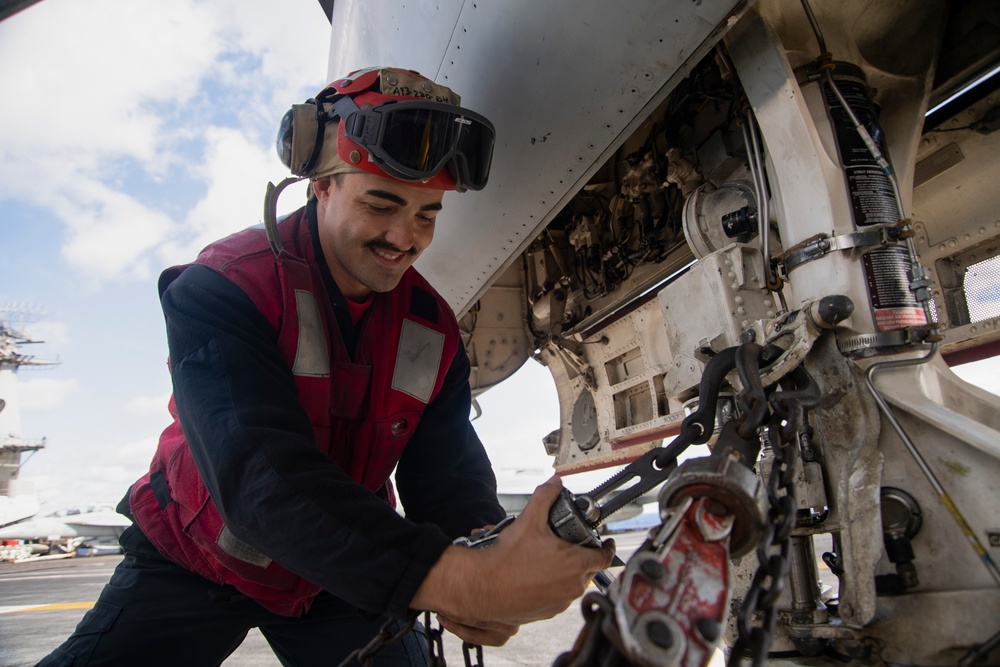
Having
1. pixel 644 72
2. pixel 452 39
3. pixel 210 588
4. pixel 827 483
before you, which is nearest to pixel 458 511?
pixel 210 588

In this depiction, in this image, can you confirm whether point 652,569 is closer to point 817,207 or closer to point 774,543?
point 774,543

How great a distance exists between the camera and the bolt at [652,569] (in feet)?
2.33

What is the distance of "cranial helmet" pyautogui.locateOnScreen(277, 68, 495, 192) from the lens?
151 centimetres

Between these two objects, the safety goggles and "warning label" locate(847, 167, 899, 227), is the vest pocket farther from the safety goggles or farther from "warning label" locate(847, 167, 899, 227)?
"warning label" locate(847, 167, 899, 227)

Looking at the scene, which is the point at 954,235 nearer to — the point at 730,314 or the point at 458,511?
the point at 730,314

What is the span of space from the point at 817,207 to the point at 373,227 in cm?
102

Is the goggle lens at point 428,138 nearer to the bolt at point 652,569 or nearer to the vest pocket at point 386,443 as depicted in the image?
the vest pocket at point 386,443

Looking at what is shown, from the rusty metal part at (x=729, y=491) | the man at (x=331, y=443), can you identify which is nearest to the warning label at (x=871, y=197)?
the rusty metal part at (x=729, y=491)

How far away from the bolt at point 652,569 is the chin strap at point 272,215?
1122mm

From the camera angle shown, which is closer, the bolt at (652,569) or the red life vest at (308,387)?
the bolt at (652,569)

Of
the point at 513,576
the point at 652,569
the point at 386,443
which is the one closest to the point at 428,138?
the point at 386,443

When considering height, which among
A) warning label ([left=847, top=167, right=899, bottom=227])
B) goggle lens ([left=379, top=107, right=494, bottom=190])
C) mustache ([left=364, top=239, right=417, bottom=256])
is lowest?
warning label ([left=847, top=167, right=899, bottom=227])

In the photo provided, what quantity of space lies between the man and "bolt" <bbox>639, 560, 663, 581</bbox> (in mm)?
285

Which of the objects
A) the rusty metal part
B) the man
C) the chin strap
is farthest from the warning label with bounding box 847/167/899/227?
the chin strap
